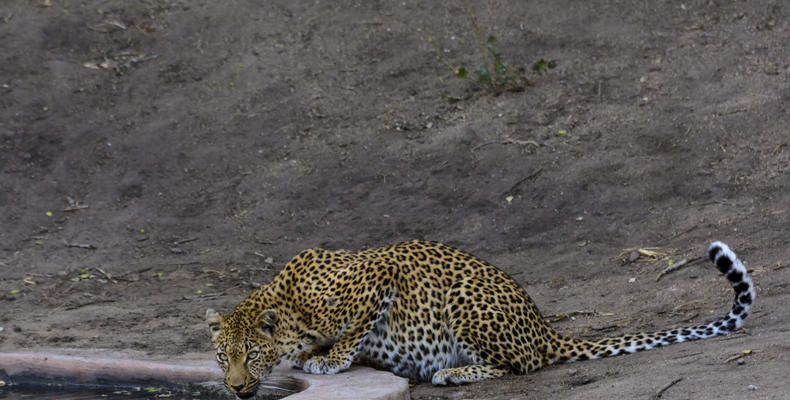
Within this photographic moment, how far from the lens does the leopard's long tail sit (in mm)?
6625

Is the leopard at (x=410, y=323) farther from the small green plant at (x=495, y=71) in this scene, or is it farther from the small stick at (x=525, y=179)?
the small green plant at (x=495, y=71)

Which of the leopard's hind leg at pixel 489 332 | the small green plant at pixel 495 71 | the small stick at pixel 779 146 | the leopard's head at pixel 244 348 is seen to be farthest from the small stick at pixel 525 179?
the leopard's head at pixel 244 348

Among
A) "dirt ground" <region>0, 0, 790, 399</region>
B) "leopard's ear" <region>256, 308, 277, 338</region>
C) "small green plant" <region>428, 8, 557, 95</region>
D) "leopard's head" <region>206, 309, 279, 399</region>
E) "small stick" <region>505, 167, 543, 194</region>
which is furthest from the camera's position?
"small green plant" <region>428, 8, 557, 95</region>

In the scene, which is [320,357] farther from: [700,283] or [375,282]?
[700,283]

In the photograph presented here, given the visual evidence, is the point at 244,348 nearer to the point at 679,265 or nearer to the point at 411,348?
the point at 411,348

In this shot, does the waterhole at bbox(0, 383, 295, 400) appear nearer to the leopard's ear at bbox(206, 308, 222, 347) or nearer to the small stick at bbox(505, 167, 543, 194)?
the leopard's ear at bbox(206, 308, 222, 347)

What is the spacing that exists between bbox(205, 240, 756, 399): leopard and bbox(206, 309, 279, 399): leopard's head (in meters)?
0.01

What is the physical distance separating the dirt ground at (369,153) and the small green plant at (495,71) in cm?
20

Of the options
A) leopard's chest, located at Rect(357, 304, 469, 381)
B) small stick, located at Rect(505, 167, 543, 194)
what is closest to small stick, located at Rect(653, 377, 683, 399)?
leopard's chest, located at Rect(357, 304, 469, 381)

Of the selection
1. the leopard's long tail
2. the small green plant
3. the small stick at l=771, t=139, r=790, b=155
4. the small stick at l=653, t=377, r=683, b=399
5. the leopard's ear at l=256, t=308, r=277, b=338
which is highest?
the small green plant

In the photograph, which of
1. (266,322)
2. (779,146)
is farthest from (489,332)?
(779,146)

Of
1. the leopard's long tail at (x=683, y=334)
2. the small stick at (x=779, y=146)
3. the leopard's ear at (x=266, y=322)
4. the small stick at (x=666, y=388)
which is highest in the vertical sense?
the small stick at (x=779, y=146)

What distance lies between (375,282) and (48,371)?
8.72ft

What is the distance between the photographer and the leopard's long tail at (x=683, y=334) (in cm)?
662
